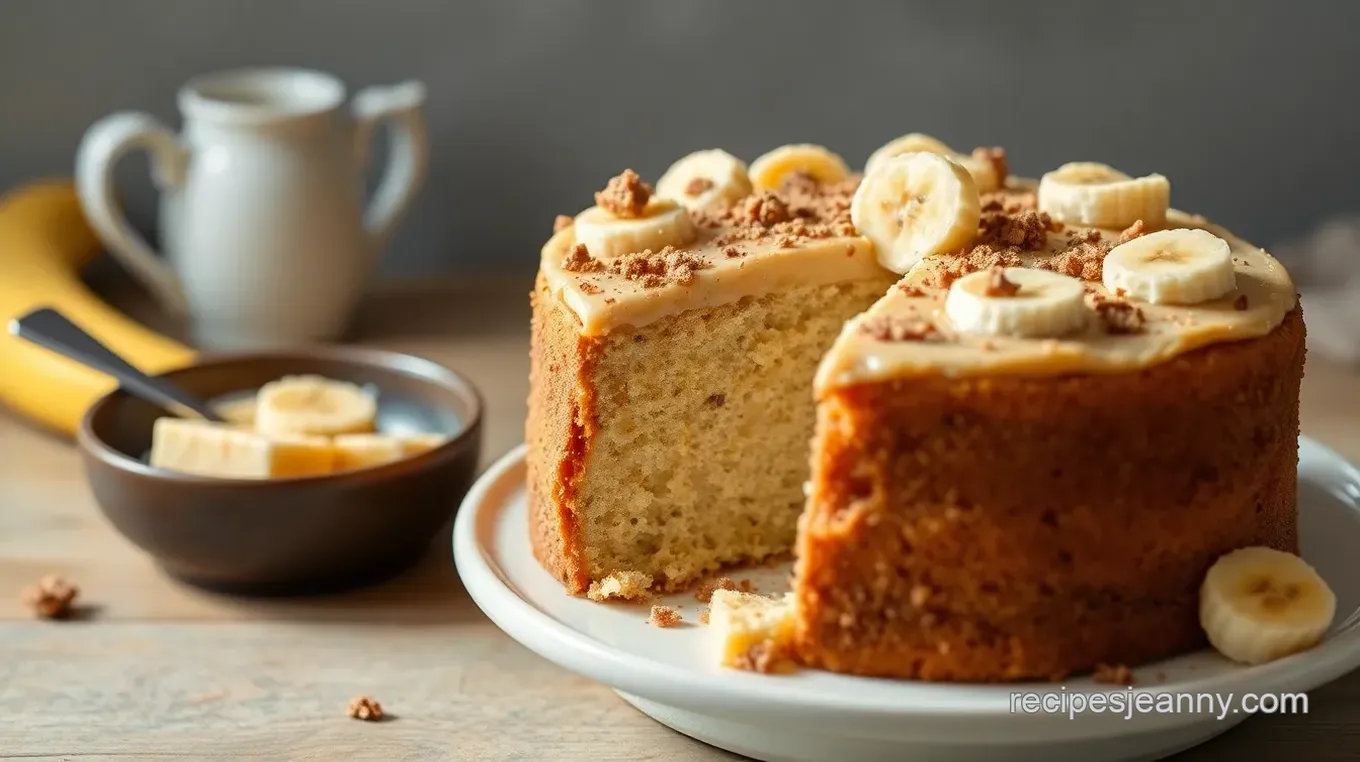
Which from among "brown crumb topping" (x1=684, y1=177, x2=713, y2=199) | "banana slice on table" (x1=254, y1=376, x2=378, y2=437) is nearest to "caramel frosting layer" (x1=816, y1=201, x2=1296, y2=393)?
"brown crumb topping" (x1=684, y1=177, x2=713, y2=199)

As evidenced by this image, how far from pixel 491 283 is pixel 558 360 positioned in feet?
7.56

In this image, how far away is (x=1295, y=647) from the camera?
7.38 feet

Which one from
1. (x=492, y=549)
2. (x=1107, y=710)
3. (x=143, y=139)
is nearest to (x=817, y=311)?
(x=492, y=549)

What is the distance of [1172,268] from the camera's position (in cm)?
242

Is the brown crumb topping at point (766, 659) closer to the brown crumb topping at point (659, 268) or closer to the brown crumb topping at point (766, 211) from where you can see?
the brown crumb topping at point (659, 268)

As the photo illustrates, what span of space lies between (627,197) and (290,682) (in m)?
1.02

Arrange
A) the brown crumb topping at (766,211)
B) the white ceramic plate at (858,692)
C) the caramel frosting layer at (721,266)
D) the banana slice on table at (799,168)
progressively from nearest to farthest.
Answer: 1. the white ceramic plate at (858,692)
2. the caramel frosting layer at (721,266)
3. the brown crumb topping at (766,211)
4. the banana slice on table at (799,168)

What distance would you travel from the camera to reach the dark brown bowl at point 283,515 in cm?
295

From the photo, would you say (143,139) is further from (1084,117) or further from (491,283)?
(1084,117)

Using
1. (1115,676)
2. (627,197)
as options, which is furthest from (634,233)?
(1115,676)

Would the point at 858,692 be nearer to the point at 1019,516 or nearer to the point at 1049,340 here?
the point at 1019,516

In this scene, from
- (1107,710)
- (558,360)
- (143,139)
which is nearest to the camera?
(1107,710)

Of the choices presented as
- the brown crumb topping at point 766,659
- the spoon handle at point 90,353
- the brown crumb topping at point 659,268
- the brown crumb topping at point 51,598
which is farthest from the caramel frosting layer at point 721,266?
the brown crumb topping at point 51,598

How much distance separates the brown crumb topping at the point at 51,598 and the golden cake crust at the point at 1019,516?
153 centimetres
